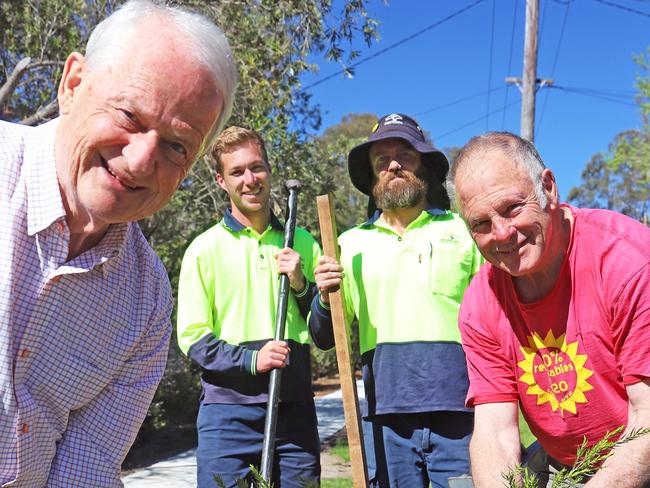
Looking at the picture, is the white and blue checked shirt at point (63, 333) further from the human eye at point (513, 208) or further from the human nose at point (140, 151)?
the human eye at point (513, 208)

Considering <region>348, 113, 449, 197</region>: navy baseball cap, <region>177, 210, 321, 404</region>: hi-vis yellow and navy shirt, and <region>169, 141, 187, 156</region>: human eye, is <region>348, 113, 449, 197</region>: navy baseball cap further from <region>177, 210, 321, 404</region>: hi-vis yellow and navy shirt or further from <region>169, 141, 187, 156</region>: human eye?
<region>169, 141, 187, 156</region>: human eye

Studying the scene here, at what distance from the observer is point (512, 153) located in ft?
8.34

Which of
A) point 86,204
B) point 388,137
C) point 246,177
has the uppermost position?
point 388,137

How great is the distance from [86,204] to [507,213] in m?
1.35

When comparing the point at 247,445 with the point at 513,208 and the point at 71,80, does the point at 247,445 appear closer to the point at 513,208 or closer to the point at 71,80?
the point at 513,208

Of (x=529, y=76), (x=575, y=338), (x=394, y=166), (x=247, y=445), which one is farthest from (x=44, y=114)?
(x=529, y=76)

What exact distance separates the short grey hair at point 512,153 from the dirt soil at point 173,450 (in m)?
5.31

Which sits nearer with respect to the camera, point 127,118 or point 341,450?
point 127,118

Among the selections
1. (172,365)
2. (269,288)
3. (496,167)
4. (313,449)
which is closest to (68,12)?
(172,365)

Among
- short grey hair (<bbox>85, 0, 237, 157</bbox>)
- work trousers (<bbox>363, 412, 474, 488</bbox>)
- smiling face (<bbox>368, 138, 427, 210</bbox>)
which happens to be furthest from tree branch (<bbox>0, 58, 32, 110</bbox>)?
short grey hair (<bbox>85, 0, 237, 157</bbox>)

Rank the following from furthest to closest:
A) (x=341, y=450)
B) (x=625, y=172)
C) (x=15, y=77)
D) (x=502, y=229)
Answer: (x=625, y=172), (x=341, y=450), (x=15, y=77), (x=502, y=229)

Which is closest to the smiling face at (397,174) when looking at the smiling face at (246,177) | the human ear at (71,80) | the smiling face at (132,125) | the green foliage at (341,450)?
the smiling face at (246,177)

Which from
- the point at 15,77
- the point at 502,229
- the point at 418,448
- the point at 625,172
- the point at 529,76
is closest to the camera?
the point at 502,229

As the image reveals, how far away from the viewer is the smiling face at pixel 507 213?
8.21ft
